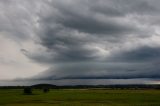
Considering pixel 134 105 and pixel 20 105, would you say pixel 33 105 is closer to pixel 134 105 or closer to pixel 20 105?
pixel 20 105

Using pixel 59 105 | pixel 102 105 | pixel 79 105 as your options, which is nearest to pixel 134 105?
pixel 102 105

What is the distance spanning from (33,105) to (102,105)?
14.2m

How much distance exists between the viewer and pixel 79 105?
62.9 metres

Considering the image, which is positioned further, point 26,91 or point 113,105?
point 26,91

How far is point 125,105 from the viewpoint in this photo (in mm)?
63938

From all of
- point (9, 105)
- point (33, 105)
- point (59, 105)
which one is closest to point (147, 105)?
point (59, 105)

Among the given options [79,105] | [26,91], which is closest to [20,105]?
[79,105]

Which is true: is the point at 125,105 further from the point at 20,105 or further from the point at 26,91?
the point at 26,91

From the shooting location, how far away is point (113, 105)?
63.9 m

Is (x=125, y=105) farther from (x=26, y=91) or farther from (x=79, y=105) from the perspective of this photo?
(x=26, y=91)

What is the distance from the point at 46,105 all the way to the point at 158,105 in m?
22.9

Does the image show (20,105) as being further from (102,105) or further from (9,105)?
(102,105)

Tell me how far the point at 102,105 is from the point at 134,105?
21.3 feet

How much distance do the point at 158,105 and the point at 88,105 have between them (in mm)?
14211
